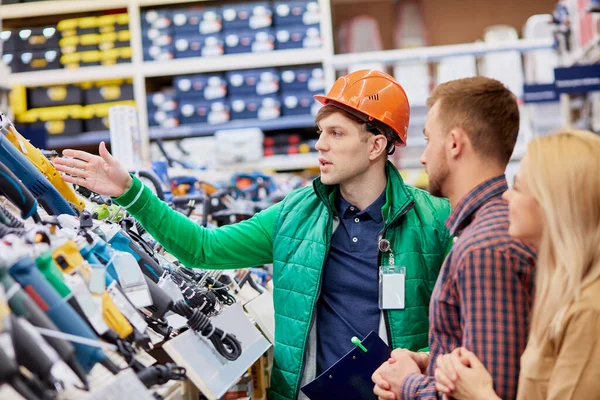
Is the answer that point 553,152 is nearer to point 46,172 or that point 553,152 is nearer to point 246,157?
point 46,172

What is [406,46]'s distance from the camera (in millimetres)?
7797

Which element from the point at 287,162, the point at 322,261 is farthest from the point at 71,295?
the point at 287,162

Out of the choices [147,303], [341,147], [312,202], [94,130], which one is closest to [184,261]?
[312,202]

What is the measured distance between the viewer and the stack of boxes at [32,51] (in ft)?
22.5

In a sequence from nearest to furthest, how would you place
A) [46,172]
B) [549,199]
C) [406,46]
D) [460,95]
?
[549,199]
[460,95]
[46,172]
[406,46]

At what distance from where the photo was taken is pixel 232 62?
22.3 feet

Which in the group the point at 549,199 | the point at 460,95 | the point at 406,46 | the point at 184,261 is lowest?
the point at 184,261

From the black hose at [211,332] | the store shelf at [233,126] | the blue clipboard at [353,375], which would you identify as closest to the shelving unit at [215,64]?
the store shelf at [233,126]

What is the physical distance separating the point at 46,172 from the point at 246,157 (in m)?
4.42

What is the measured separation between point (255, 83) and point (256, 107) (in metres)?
0.20

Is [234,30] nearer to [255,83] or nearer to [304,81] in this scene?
[255,83]

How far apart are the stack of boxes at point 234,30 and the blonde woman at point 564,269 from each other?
5531 millimetres

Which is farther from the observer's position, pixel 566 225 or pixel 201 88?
pixel 201 88

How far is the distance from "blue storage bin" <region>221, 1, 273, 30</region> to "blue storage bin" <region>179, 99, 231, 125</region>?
0.67 meters
